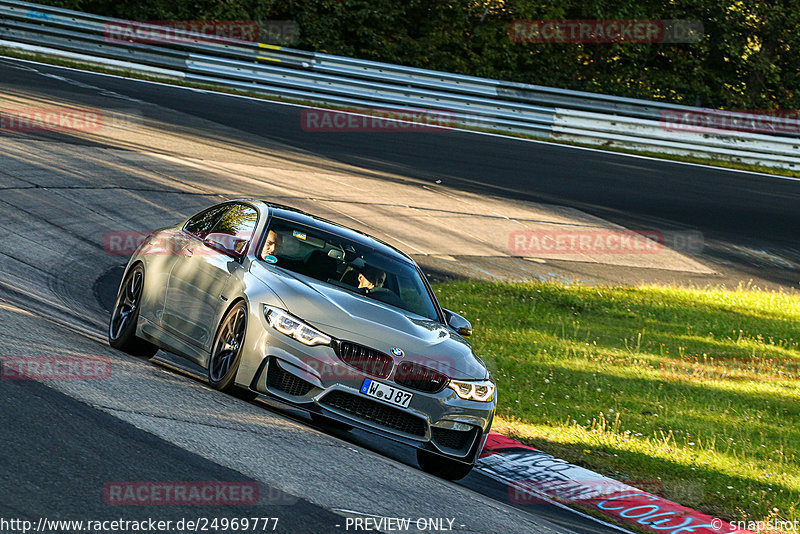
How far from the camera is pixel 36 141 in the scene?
19422 mm

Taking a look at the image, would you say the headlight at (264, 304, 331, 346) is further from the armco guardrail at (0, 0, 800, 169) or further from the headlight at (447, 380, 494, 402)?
the armco guardrail at (0, 0, 800, 169)

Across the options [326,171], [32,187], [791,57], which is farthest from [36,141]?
[791,57]

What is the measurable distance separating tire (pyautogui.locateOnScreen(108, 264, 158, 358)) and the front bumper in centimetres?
208

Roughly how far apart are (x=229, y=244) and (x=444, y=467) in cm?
251

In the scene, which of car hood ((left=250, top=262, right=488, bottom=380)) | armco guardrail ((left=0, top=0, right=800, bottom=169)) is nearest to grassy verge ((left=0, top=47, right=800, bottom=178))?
armco guardrail ((left=0, top=0, right=800, bottom=169))

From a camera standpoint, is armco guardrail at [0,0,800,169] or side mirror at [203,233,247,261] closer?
side mirror at [203,233,247,261]

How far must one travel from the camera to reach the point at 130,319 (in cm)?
920

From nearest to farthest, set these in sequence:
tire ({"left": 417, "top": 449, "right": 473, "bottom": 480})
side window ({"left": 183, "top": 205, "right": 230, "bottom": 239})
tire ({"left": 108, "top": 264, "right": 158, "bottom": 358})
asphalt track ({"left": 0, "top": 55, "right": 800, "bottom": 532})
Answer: asphalt track ({"left": 0, "top": 55, "right": 800, "bottom": 532})
tire ({"left": 417, "top": 449, "right": 473, "bottom": 480})
tire ({"left": 108, "top": 264, "right": 158, "bottom": 358})
side window ({"left": 183, "top": 205, "right": 230, "bottom": 239})

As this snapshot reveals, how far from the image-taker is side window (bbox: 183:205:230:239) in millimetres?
9387

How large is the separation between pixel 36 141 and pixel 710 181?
16.4 metres

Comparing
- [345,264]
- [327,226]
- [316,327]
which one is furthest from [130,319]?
[316,327]

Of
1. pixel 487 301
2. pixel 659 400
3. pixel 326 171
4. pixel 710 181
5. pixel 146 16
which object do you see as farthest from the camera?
pixel 146 16

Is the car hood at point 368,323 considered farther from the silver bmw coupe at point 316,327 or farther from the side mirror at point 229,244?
the side mirror at point 229,244

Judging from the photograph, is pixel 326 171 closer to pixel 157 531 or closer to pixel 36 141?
pixel 36 141
